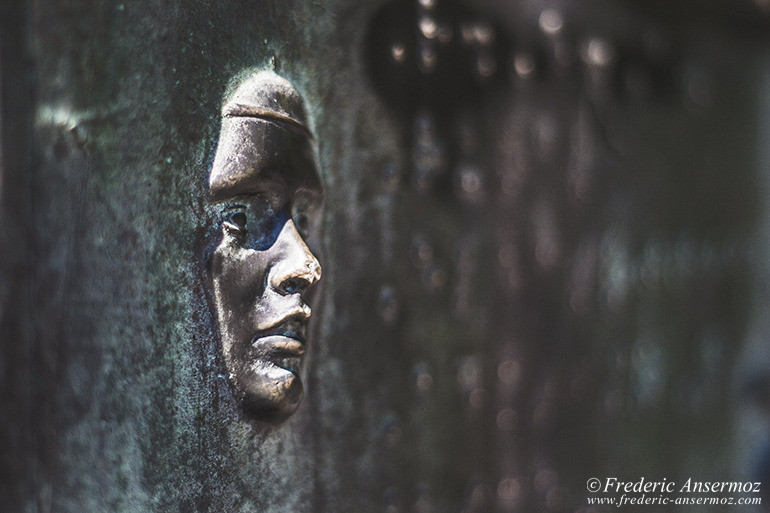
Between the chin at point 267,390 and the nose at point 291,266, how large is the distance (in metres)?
0.05

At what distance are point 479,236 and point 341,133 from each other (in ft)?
0.72

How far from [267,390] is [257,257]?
84mm

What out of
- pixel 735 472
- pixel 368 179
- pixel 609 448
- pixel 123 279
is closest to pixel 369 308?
pixel 368 179

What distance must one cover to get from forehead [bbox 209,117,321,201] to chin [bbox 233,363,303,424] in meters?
0.11

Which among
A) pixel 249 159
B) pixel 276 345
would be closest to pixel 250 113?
pixel 249 159

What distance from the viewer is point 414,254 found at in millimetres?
618

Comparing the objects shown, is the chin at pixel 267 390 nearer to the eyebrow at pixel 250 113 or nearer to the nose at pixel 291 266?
the nose at pixel 291 266

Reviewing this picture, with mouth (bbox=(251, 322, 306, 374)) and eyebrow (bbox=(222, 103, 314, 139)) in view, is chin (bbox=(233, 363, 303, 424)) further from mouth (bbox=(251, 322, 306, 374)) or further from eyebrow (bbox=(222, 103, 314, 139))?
eyebrow (bbox=(222, 103, 314, 139))

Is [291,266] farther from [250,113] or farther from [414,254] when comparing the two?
[414,254]

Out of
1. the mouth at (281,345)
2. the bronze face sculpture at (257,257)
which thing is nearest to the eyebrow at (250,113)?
the bronze face sculpture at (257,257)

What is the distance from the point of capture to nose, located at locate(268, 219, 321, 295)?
427mm

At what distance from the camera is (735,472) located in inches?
39.4

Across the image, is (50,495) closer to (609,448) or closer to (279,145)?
(279,145)

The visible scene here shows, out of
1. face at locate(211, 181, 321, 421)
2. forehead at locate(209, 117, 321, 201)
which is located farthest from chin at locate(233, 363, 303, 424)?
forehead at locate(209, 117, 321, 201)
